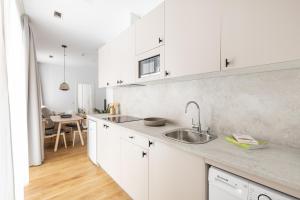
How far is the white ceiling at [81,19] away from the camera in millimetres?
2086

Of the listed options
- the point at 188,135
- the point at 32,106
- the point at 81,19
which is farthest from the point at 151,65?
the point at 32,106

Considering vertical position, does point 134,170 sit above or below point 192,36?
below

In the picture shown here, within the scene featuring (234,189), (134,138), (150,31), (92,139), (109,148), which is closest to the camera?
(234,189)

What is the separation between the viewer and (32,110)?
2615mm

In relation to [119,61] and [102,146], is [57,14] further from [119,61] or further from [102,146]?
[102,146]

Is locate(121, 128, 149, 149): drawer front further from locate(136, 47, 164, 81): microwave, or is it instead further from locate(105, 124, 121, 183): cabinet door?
locate(136, 47, 164, 81): microwave

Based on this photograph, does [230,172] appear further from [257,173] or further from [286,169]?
[286,169]

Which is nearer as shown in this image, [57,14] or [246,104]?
[246,104]

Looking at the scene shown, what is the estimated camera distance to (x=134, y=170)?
5.45 feet

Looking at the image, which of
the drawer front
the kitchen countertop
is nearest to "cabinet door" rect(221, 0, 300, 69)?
the kitchen countertop

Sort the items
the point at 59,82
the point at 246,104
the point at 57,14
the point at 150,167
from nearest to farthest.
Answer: the point at 246,104
the point at 150,167
the point at 57,14
the point at 59,82

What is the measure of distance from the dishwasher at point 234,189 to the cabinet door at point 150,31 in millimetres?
1311

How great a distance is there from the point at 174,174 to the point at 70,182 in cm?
173

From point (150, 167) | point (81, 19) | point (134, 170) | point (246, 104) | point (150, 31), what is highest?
point (81, 19)
